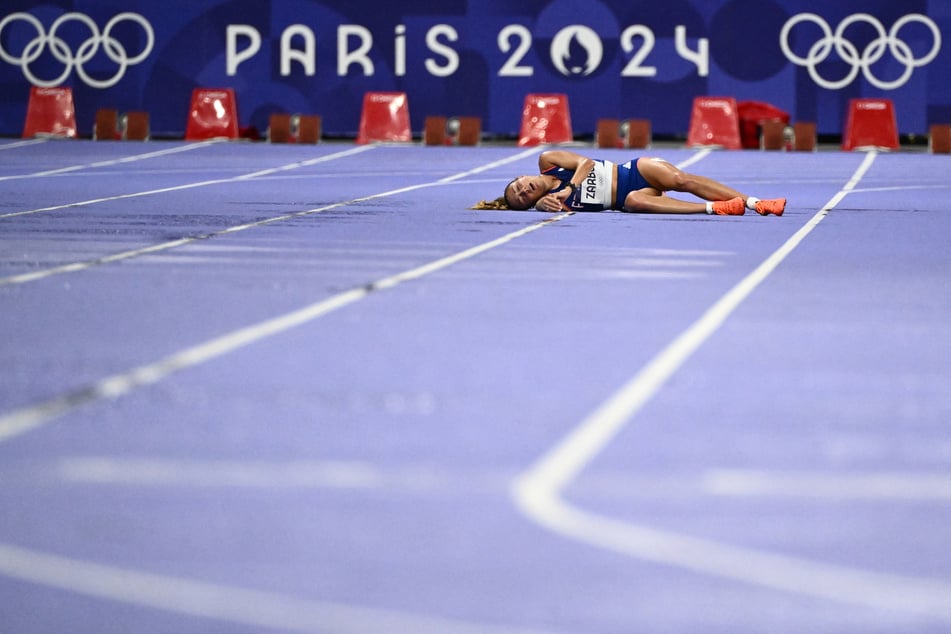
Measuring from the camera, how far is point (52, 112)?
2708 centimetres

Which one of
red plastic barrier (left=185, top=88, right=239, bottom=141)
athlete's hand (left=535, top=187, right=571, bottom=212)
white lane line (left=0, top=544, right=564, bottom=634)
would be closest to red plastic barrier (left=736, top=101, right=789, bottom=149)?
red plastic barrier (left=185, top=88, right=239, bottom=141)

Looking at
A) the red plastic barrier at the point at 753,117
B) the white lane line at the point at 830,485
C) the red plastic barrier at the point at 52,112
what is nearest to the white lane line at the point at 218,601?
the white lane line at the point at 830,485

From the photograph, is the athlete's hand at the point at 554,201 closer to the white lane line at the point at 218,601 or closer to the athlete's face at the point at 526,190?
the athlete's face at the point at 526,190

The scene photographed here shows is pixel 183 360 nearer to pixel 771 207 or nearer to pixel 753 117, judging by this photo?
pixel 771 207

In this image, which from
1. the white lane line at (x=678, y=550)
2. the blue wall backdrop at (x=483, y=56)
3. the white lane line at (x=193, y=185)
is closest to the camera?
the white lane line at (x=678, y=550)

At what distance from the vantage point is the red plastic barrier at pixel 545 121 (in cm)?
2586

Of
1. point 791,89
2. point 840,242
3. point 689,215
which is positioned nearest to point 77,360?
point 840,242

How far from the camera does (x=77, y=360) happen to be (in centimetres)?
749

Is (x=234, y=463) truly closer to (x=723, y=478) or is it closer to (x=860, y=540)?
(x=723, y=478)

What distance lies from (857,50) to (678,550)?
21874mm

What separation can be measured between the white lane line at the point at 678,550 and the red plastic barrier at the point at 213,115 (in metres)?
20.6

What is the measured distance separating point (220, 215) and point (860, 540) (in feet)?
35.2

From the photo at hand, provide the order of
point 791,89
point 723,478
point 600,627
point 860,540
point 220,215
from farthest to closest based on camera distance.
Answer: point 791,89 → point 220,215 → point 723,478 → point 860,540 → point 600,627

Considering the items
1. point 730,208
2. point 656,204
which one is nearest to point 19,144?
point 656,204
